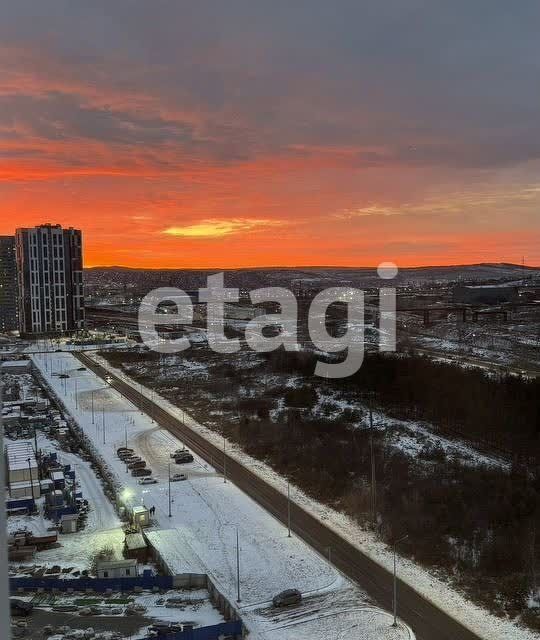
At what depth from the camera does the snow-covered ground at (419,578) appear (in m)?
4.98

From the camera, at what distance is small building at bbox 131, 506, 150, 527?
7062mm

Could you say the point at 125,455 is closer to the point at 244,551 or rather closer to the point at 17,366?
the point at 244,551

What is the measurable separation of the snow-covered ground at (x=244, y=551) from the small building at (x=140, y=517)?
0.16 m

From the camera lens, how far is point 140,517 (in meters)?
7.10

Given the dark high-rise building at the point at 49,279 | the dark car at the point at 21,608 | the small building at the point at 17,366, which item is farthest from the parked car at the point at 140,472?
the dark high-rise building at the point at 49,279

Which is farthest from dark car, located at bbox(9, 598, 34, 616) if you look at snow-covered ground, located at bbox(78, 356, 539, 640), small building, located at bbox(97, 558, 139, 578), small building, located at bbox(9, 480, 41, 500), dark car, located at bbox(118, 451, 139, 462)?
dark car, located at bbox(118, 451, 139, 462)

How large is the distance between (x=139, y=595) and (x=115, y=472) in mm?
3821

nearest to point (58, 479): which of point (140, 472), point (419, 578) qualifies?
point (140, 472)

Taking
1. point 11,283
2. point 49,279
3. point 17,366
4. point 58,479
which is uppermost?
point 49,279

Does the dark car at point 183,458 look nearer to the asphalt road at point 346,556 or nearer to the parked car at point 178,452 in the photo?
the parked car at point 178,452

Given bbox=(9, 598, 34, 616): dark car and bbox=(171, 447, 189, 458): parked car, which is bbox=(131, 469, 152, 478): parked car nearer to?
bbox=(171, 447, 189, 458): parked car

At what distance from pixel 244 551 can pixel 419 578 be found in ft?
6.15

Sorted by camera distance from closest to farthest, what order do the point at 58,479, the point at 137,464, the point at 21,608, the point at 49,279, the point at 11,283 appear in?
1. the point at 21,608
2. the point at 58,479
3. the point at 137,464
4. the point at 49,279
5. the point at 11,283

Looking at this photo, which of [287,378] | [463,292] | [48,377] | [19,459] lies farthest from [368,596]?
[463,292]
